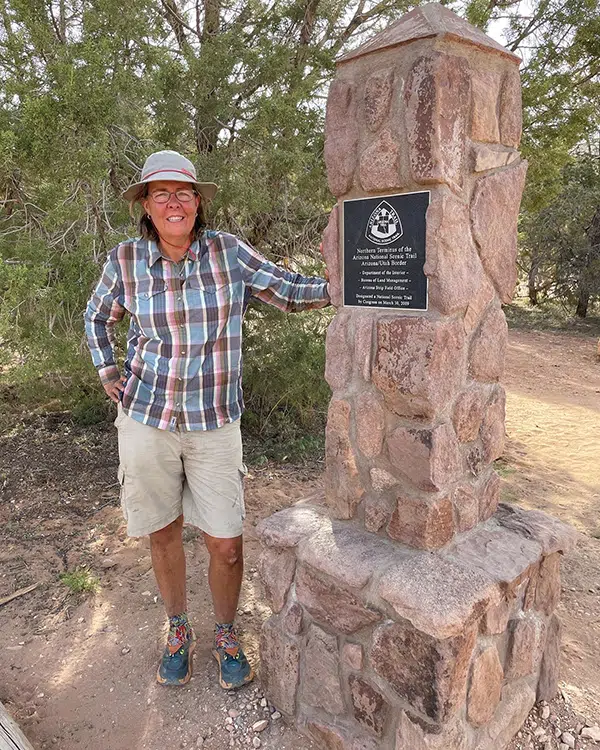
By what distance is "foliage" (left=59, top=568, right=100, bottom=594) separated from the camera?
10.4ft

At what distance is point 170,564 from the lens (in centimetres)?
244

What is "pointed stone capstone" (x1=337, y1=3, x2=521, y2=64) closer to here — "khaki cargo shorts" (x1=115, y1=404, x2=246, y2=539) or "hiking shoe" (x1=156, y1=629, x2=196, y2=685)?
"khaki cargo shorts" (x1=115, y1=404, x2=246, y2=539)

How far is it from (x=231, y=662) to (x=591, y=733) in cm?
137

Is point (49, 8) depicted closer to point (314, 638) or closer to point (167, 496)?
point (167, 496)

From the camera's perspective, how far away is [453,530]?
6.53 ft

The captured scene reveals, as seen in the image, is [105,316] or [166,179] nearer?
[166,179]

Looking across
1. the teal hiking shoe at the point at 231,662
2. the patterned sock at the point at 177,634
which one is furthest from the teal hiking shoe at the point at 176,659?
the teal hiking shoe at the point at 231,662

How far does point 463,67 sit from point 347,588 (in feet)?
5.33

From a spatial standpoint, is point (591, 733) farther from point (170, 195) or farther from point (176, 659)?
point (170, 195)

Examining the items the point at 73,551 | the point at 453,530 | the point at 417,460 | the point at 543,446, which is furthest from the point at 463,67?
the point at 543,446

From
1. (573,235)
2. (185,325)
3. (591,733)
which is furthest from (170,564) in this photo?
(573,235)

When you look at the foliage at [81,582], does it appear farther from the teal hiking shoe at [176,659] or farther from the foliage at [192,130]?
the foliage at [192,130]

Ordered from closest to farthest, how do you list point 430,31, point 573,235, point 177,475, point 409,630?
point 430,31 < point 409,630 < point 177,475 < point 573,235

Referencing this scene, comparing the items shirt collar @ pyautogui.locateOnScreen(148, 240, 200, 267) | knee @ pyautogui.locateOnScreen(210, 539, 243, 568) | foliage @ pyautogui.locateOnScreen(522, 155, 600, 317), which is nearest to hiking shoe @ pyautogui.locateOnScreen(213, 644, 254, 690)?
knee @ pyautogui.locateOnScreen(210, 539, 243, 568)
